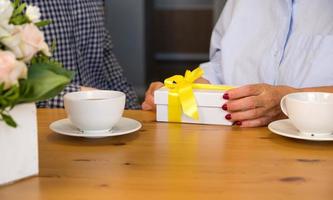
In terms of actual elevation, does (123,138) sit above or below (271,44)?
below

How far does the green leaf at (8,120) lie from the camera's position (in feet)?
2.84

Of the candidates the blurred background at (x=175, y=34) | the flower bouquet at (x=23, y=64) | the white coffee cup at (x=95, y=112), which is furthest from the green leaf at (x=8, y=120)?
the blurred background at (x=175, y=34)

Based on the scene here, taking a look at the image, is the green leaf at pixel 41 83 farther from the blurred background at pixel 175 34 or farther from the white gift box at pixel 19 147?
the blurred background at pixel 175 34

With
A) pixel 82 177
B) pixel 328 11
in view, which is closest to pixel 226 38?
pixel 328 11

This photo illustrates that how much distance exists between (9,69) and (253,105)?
2.32 feet

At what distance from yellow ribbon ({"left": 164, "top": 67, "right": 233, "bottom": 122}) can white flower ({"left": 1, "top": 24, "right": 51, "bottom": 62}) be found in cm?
54

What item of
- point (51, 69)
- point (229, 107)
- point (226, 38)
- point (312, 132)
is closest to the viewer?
point (51, 69)

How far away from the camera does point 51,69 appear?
902 millimetres

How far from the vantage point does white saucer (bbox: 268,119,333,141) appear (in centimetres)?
118

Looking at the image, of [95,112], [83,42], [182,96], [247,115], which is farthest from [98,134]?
[83,42]

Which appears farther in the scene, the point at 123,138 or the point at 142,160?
the point at 123,138

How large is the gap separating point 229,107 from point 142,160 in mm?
355

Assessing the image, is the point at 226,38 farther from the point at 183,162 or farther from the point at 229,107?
the point at 183,162

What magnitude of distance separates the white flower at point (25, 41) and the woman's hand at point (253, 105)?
0.59m
